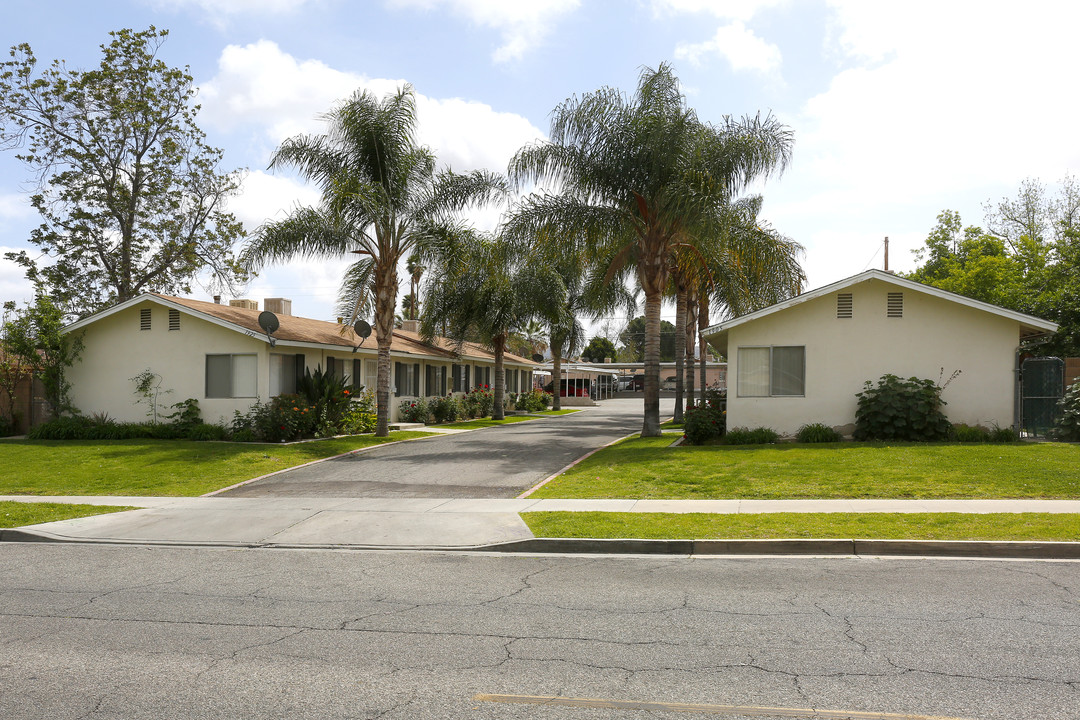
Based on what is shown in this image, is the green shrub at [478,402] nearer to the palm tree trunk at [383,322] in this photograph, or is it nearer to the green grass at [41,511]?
the palm tree trunk at [383,322]

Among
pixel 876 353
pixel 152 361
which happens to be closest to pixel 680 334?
pixel 876 353

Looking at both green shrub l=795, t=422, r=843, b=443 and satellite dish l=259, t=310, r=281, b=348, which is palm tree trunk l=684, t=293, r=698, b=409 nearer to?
green shrub l=795, t=422, r=843, b=443

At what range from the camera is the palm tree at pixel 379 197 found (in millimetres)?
22172

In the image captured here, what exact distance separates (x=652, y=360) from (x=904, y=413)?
661cm

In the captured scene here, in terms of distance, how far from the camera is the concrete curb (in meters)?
8.87

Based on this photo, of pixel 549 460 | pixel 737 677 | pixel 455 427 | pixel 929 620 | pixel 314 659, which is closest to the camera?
pixel 737 677

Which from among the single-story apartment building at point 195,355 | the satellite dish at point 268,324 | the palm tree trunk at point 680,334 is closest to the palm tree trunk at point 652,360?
the palm tree trunk at point 680,334

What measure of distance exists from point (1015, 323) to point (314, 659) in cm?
1819

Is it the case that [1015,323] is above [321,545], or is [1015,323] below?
above

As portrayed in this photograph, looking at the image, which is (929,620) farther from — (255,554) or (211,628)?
(255,554)

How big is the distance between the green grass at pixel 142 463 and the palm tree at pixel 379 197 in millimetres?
4501

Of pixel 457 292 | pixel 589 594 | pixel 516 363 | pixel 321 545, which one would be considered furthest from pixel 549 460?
pixel 516 363

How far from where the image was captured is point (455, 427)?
1150 inches

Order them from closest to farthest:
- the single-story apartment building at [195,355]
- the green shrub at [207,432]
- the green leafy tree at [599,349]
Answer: the green shrub at [207,432], the single-story apartment building at [195,355], the green leafy tree at [599,349]
